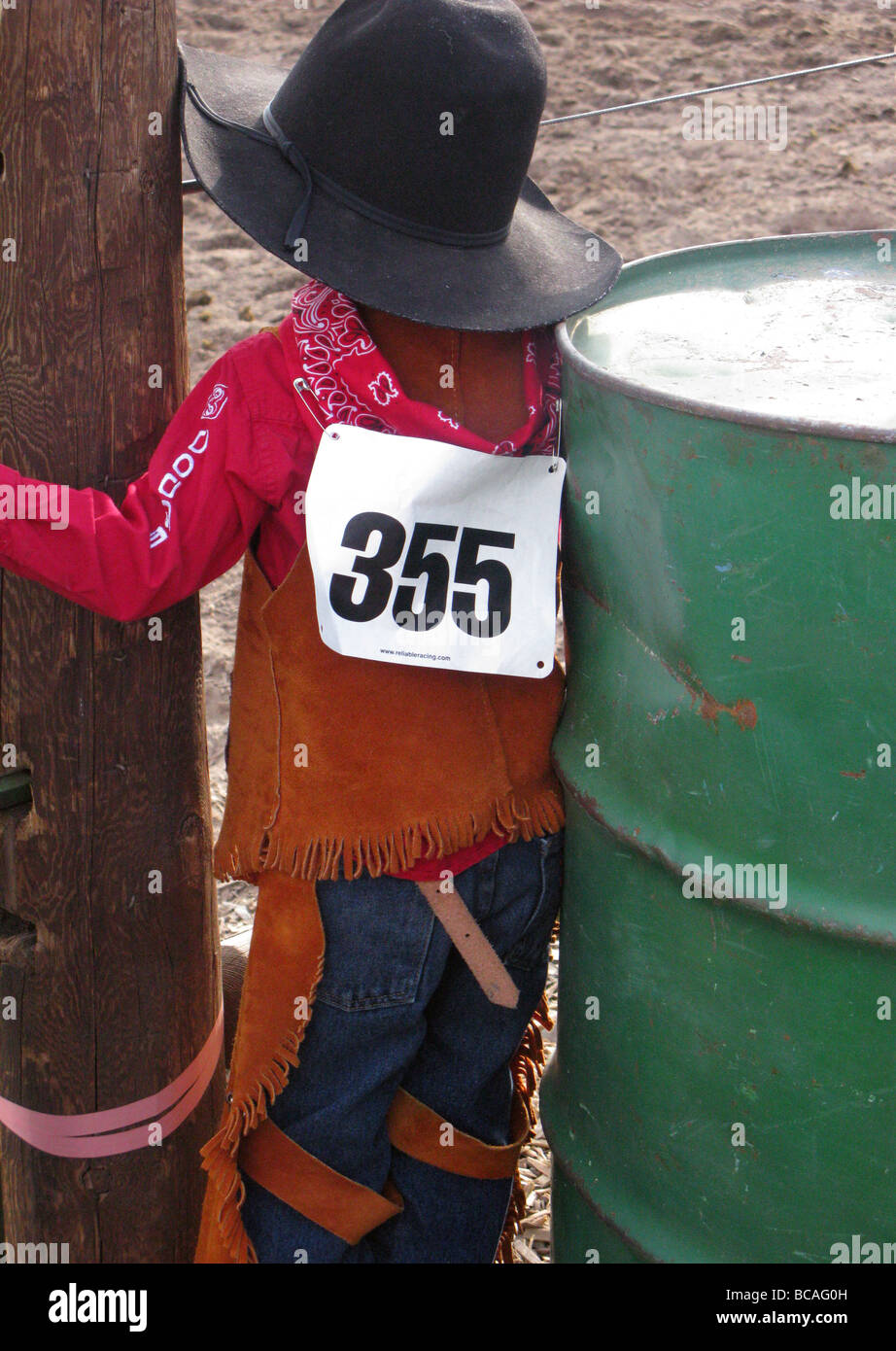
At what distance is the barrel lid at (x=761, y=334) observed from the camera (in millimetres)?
1621

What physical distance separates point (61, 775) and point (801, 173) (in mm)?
5070

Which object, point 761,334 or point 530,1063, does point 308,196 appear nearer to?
point 761,334

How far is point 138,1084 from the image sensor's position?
2.12m

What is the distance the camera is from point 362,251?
1.69 metres

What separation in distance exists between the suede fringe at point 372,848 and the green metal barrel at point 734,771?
126 mm

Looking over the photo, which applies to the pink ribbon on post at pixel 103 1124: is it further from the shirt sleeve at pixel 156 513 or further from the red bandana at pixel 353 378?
the red bandana at pixel 353 378

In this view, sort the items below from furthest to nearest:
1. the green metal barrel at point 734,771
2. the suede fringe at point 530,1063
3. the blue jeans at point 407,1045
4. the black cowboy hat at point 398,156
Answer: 1. the suede fringe at point 530,1063
2. the blue jeans at point 407,1045
3. the black cowboy hat at point 398,156
4. the green metal barrel at point 734,771

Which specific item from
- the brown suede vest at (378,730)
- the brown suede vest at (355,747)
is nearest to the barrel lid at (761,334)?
the brown suede vest at (378,730)

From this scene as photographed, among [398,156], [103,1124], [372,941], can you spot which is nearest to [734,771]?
[372,941]

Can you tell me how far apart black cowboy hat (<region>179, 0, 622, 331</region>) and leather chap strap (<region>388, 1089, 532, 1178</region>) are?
1.00m

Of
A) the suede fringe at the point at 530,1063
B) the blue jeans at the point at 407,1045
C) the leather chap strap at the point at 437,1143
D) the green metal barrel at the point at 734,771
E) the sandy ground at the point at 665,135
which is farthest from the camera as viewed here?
the sandy ground at the point at 665,135

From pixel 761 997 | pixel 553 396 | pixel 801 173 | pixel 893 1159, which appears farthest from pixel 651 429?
pixel 801 173

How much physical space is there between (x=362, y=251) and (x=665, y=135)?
526 cm
